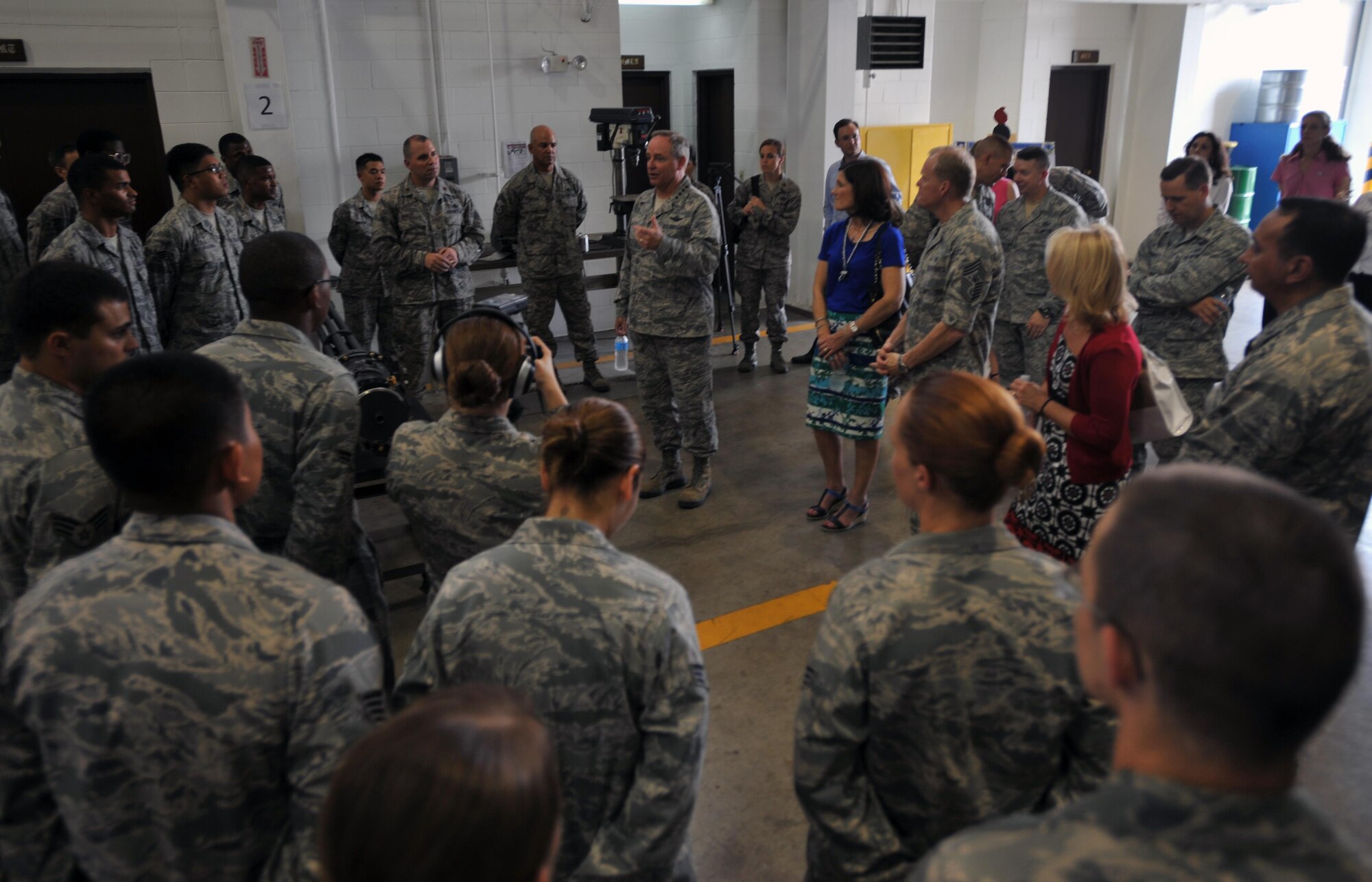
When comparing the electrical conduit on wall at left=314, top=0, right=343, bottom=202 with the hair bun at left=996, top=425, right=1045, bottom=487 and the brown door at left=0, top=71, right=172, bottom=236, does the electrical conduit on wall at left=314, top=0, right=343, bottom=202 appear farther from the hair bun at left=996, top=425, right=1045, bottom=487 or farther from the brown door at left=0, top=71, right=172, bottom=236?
the hair bun at left=996, top=425, right=1045, bottom=487

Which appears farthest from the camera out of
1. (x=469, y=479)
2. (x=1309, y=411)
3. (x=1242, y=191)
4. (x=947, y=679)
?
(x=1242, y=191)

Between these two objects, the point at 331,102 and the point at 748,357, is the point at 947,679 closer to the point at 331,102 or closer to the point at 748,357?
the point at 748,357

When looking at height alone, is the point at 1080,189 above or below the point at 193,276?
above

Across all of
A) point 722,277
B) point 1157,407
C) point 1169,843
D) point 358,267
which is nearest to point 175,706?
point 1169,843

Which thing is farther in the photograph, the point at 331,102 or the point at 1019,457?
the point at 331,102

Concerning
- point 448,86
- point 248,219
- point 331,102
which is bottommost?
point 248,219

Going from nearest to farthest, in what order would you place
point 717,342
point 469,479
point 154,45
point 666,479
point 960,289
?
point 469,479, point 960,289, point 666,479, point 154,45, point 717,342

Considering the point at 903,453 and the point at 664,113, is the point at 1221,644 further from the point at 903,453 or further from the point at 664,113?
the point at 664,113

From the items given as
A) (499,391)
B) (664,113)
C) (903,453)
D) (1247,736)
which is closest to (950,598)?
(903,453)

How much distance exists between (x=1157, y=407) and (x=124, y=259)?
3.90 metres

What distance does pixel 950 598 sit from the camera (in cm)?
127

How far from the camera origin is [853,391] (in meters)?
3.66

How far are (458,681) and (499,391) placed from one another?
26.6 inches

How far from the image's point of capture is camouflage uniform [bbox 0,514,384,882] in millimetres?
1127
